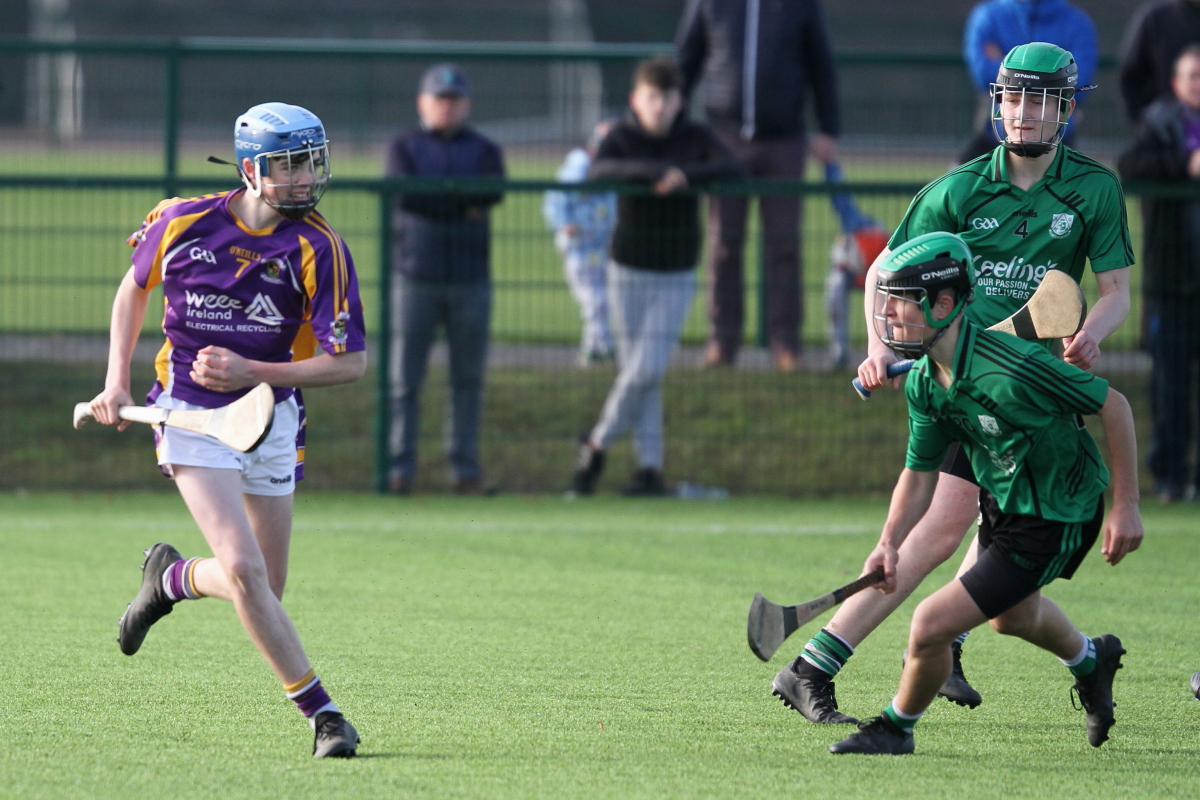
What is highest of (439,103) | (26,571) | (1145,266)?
(439,103)

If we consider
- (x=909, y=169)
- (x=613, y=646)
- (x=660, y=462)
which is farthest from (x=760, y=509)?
(x=909, y=169)

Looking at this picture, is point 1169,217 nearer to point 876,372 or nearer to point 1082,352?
point 1082,352

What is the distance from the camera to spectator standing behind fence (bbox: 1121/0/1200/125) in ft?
31.0

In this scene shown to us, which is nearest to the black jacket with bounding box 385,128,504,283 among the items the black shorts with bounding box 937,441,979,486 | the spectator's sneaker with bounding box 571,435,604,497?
the spectator's sneaker with bounding box 571,435,604,497

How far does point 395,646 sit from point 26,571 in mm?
2155

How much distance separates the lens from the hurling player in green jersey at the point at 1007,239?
4.74 meters

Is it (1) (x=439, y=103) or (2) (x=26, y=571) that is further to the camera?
(1) (x=439, y=103)

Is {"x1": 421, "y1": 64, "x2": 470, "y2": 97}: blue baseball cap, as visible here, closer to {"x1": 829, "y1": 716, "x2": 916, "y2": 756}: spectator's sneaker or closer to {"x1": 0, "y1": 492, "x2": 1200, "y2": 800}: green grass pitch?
{"x1": 0, "y1": 492, "x2": 1200, "y2": 800}: green grass pitch

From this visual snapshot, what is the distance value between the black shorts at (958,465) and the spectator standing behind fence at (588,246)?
4.47m

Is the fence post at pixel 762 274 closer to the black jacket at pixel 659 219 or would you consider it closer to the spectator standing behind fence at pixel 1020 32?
the black jacket at pixel 659 219

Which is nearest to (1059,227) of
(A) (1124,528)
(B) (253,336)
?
(A) (1124,528)

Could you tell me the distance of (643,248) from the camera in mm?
9055

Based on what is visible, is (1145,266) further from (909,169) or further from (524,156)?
(524,156)

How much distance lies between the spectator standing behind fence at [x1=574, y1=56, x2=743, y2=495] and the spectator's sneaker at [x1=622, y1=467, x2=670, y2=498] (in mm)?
138
